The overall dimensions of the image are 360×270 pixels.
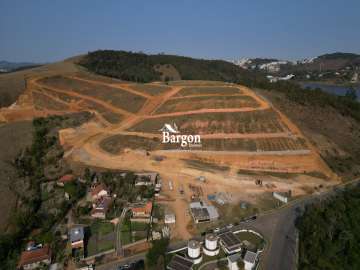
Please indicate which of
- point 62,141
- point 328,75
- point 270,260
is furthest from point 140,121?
point 328,75

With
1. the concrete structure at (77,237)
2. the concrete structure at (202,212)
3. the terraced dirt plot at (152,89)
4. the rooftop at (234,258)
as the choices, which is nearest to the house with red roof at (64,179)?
the concrete structure at (77,237)

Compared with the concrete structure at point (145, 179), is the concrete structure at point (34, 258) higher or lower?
lower

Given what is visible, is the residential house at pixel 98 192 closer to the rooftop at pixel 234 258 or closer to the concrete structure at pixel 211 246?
the concrete structure at pixel 211 246

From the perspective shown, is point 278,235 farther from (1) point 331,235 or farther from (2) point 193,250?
(2) point 193,250

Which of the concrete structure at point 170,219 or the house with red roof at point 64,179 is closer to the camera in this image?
the concrete structure at point 170,219

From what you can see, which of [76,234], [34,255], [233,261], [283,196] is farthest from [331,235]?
[34,255]
